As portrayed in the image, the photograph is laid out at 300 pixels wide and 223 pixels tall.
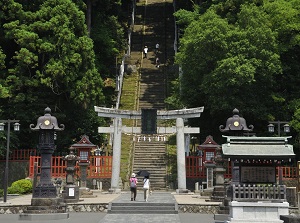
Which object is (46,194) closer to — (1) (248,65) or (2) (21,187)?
(2) (21,187)

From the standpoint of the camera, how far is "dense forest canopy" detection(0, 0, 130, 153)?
34.5 meters

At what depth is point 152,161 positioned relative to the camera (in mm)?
37625

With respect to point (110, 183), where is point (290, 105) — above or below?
above

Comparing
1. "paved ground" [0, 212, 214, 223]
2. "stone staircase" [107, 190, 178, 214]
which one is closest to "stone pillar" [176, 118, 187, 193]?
"stone staircase" [107, 190, 178, 214]

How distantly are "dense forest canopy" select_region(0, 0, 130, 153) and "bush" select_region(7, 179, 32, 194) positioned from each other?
9.21ft

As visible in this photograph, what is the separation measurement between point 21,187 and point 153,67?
2342 cm

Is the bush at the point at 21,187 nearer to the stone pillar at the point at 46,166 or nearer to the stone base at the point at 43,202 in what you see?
the stone pillar at the point at 46,166

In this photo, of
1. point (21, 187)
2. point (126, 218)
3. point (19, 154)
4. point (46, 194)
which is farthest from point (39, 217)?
point (19, 154)

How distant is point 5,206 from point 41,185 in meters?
2.92

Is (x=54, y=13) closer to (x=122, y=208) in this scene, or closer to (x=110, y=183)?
(x=110, y=183)

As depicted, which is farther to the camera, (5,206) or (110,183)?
(110,183)

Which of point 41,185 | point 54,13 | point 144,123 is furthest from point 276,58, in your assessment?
point 41,185

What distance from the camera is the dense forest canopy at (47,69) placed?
34.5 m

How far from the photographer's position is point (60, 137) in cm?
3706
